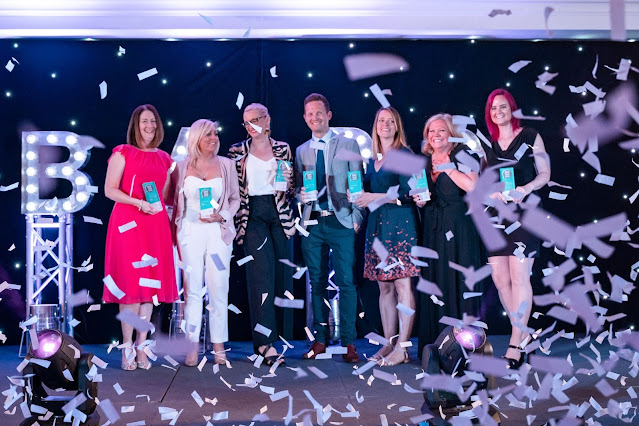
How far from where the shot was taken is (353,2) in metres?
5.66

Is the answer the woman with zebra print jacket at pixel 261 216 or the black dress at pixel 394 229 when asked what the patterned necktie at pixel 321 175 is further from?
the black dress at pixel 394 229

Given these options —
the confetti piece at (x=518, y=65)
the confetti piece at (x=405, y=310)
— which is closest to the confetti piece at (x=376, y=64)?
the confetti piece at (x=518, y=65)

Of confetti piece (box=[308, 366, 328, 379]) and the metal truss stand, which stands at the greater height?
the metal truss stand

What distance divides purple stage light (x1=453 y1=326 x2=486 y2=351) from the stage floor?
0.39m

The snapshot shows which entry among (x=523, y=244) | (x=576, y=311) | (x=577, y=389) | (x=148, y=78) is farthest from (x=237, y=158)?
(x=576, y=311)

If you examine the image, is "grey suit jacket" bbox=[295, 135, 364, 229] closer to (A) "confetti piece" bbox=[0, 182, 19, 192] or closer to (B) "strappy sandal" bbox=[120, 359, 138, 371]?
(B) "strappy sandal" bbox=[120, 359, 138, 371]

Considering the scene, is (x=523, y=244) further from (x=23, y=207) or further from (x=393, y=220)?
(x=23, y=207)

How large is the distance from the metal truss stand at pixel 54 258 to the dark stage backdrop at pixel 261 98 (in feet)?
1.18

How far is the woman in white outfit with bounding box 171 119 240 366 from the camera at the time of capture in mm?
4555

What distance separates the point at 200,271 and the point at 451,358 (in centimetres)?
200

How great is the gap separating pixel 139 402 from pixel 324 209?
1704mm

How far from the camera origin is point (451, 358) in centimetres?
A: 305

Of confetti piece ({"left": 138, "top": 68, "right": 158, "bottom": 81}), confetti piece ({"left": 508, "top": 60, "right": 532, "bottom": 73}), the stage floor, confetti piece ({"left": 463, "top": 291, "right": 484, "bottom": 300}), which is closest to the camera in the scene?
the stage floor

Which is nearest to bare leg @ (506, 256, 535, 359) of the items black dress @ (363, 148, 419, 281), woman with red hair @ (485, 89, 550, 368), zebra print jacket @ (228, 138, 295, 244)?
woman with red hair @ (485, 89, 550, 368)
